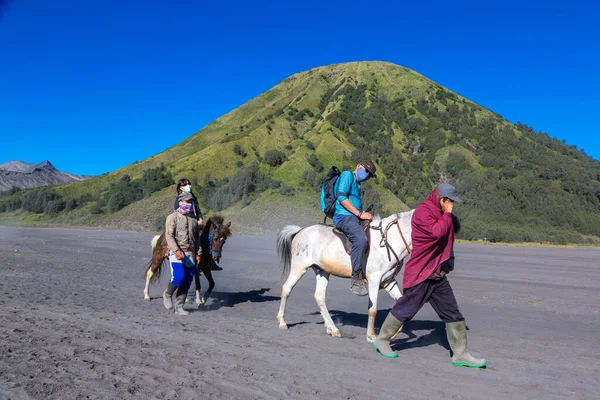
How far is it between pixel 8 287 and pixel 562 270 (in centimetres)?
2178

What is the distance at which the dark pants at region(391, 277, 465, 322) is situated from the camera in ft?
20.1

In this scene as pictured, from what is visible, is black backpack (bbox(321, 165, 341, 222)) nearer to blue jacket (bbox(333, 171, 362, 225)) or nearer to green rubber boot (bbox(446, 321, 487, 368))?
blue jacket (bbox(333, 171, 362, 225))

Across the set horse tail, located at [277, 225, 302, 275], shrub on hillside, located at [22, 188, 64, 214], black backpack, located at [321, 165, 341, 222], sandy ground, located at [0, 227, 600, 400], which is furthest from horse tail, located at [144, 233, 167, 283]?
shrub on hillside, located at [22, 188, 64, 214]

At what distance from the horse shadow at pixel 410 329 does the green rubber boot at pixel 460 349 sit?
108 centimetres

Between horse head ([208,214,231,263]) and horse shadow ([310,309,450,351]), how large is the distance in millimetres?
2773

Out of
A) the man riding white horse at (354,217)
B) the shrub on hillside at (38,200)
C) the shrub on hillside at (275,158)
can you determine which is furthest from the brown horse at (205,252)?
the shrub on hillside at (38,200)

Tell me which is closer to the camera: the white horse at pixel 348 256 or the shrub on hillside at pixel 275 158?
the white horse at pixel 348 256

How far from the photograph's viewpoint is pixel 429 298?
6242 mm

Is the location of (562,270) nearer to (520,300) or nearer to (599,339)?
(520,300)

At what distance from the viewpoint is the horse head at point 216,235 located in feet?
35.9

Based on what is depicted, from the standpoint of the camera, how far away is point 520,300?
12906 millimetres

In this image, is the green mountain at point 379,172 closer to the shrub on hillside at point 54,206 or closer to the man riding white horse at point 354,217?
the shrub on hillside at point 54,206

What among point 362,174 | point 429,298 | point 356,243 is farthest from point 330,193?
point 429,298

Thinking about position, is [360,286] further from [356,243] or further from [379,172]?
[379,172]
